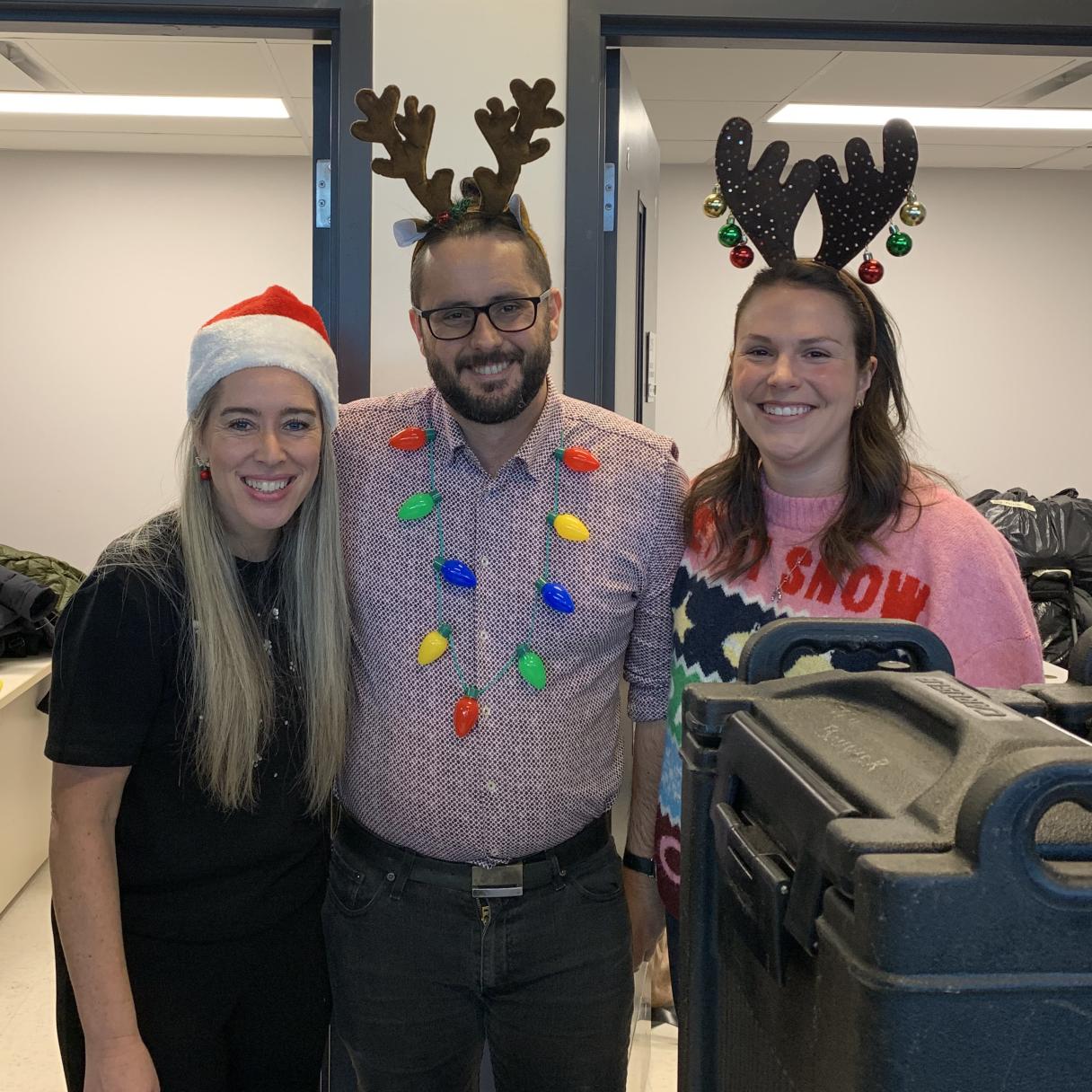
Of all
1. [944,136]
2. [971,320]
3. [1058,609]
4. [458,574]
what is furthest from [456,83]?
[971,320]

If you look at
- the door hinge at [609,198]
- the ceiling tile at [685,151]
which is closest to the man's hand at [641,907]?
the door hinge at [609,198]

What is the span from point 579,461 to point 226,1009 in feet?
3.05

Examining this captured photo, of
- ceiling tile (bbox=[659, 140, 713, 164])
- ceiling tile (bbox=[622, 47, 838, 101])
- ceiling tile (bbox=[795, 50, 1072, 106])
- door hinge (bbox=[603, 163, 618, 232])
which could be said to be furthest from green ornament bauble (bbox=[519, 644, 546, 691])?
ceiling tile (bbox=[659, 140, 713, 164])

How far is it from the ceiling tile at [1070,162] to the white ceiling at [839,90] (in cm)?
3

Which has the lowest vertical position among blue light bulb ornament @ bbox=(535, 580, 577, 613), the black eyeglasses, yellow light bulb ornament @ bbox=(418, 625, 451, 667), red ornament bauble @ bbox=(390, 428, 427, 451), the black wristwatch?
the black wristwatch

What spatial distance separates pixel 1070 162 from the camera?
531 centimetres

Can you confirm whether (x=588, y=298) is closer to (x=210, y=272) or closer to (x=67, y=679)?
(x=67, y=679)

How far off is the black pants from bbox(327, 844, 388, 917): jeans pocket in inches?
1.9

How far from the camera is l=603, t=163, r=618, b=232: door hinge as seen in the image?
217 cm

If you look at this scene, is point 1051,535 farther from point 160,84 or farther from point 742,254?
point 160,84

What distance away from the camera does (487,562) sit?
1.68m

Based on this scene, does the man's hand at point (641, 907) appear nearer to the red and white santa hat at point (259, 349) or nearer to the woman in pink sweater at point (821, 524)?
the woman in pink sweater at point (821, 524)

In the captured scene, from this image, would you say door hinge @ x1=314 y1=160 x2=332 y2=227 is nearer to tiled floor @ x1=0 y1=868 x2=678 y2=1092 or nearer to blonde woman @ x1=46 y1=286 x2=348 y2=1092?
blonde woman @ x1=46 y1=286 x2=348 y2=1092

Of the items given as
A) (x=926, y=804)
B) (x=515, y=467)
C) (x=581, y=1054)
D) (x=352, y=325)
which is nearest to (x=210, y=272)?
(x=352, y=325)
